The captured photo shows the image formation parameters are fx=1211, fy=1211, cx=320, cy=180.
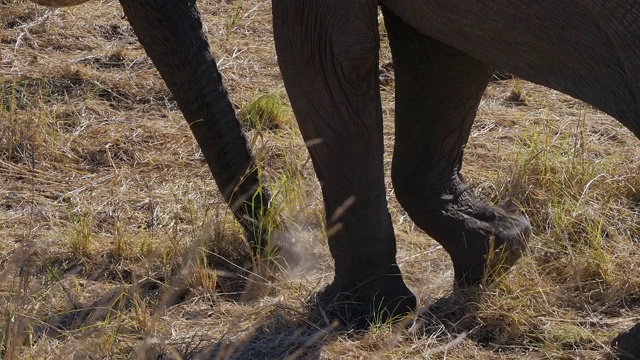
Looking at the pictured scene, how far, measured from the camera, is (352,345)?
3.50m

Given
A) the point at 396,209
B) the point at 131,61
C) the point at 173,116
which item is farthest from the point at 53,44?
the point at 396,209

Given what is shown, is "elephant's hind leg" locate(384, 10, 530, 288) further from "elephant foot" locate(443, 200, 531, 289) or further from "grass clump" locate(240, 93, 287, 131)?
"grass clump" locate(240, 93, 287, 131)

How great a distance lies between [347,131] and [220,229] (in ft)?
3.00

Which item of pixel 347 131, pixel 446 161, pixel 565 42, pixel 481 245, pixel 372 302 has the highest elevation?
pixel 565 42

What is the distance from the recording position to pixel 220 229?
418cm

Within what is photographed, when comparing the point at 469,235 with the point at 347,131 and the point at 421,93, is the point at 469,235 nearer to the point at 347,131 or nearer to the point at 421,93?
the point at 421,93

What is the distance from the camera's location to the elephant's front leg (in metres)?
3.28

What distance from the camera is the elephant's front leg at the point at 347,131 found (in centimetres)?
328

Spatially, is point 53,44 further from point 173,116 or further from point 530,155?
point 530,155

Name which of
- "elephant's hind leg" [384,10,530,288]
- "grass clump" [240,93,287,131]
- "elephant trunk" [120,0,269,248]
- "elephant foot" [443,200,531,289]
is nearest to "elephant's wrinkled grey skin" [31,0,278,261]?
"elephant trunk" [120,0,269,248]

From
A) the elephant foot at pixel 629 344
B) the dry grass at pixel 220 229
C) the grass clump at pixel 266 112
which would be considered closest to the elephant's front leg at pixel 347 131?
the dry grass at pixel 220 229

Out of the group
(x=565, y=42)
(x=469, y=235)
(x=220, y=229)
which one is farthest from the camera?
(x=220, y=229)

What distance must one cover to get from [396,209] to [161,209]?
900mm

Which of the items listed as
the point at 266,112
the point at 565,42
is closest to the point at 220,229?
the point at 266,112
